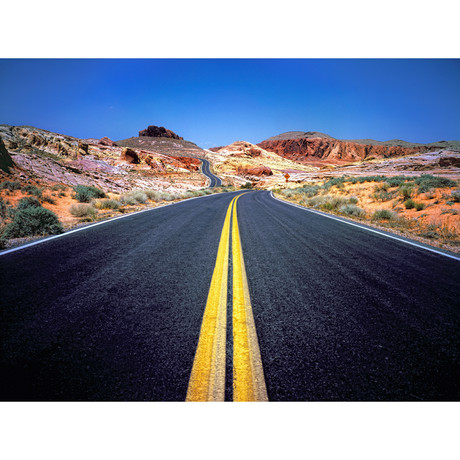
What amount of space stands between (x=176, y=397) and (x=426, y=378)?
1.63 m

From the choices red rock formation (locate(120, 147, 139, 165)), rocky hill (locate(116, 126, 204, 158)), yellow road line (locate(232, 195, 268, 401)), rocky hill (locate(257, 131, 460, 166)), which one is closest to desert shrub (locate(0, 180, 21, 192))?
yellow road line (locate(232, 195, 268, 401))

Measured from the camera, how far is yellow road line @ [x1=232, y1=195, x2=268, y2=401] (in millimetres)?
1302

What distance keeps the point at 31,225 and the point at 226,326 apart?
5.66 m

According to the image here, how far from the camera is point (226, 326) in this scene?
1.88m

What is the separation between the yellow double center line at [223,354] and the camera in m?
1.30

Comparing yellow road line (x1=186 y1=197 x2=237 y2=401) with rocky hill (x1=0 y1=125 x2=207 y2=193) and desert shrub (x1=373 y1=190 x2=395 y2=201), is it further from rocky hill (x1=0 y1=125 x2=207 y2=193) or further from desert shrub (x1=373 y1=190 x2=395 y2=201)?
rocky hill (x1=0 y1=125 x2=207 y2=193)

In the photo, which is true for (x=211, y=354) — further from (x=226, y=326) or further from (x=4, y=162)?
(x=4, y=162)

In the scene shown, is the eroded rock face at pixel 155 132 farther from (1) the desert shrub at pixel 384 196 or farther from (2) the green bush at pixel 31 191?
(1) the desert shrub at pixel 384 196

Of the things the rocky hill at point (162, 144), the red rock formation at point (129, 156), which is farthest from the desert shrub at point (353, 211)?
the rocky hill at point (162, 144)

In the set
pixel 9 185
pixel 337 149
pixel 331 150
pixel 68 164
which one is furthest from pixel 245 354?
pixel 331 150

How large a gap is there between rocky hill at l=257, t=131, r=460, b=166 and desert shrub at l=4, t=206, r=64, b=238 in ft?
446

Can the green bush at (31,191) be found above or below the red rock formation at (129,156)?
below

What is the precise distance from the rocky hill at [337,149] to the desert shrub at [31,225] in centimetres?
13580
